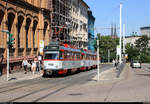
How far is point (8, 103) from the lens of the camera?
11.3 metres

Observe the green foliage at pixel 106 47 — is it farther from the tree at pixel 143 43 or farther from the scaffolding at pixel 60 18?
the scaffolding at pixel 60 18

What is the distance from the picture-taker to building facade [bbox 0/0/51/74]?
32219 millimetres

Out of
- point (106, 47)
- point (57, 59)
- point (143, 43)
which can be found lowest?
point (57, 59)

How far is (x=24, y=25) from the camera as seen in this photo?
3669 centimetres

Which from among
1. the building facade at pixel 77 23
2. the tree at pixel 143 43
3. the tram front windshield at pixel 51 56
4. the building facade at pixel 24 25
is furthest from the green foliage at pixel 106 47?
the tram front windshield at pixel 51 56

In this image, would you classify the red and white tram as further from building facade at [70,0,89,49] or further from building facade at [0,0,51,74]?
building facade at [70,0,89,49]

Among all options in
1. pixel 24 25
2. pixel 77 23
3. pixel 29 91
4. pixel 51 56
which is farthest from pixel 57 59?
pixel 77 23

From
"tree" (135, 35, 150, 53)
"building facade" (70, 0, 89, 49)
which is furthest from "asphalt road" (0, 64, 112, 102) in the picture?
"tree" (135, 35, 150, 53)

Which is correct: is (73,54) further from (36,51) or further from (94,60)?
(94,60)

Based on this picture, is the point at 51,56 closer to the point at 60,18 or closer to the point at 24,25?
the point at 24,25

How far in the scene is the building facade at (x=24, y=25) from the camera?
32.2 m

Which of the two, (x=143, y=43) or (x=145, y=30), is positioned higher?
(x=145, y=30)

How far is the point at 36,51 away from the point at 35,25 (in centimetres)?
360

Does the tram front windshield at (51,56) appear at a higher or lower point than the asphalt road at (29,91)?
higher
